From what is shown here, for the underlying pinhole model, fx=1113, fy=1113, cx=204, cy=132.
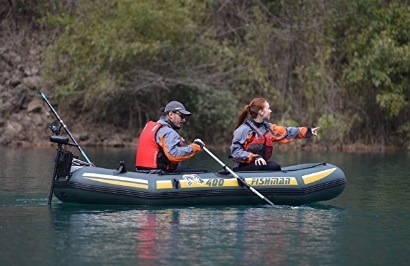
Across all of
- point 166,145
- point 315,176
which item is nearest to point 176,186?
point 166,145

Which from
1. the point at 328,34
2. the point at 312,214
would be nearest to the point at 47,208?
the point at 312,214

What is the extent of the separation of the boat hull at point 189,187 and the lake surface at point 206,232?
143 millimetres

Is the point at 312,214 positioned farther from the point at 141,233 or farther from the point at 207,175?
the point at 141,233

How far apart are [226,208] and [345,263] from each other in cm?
395

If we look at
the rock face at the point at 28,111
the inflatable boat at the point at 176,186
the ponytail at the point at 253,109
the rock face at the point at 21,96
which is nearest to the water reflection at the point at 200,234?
the inflatable boat at the point at 176,186

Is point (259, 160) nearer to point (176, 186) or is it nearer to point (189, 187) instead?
point (189, 187)

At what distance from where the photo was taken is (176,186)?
1340 cm

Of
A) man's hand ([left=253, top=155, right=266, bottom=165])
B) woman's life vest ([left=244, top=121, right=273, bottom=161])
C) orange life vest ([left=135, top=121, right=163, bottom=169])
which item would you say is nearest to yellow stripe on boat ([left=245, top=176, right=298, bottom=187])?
man's hand ([left=253, top=155, right=266, bottom=165])

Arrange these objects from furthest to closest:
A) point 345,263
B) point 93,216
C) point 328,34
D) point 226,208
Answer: point 328,34
point 226,208
point 93,216
point 345,263

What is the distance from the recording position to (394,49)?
89.5ft

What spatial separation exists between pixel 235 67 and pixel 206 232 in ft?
60.4

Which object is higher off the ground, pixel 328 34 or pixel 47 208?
pixel 328 34

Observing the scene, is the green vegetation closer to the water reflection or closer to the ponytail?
the ponytail

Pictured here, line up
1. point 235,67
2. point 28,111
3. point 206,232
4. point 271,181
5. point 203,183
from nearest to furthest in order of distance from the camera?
point 206,232
point 203,183
point 271,181
point 28,111
point 235,67
